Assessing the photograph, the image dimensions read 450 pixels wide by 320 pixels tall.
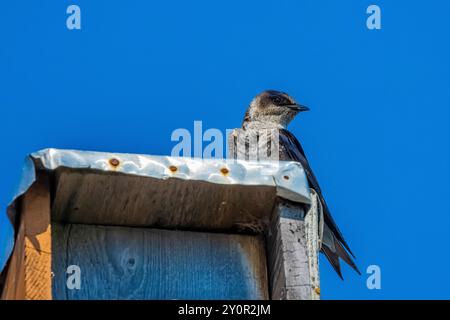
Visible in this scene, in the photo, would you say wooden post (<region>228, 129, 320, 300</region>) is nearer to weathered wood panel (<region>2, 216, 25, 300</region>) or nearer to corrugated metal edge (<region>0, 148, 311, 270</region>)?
corrugated metal edge (<region>0, 148, 311, 270</region>)

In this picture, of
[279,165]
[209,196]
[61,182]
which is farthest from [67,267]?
[279,165]

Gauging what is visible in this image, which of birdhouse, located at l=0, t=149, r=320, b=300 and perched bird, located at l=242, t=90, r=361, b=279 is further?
perched bird, located at l=242, t=90, r=361, b=279

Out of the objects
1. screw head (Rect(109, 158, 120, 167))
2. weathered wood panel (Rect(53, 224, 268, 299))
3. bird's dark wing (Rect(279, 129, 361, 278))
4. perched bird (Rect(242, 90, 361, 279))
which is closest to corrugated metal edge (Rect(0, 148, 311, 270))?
screw head (Rect(109, 158, 120, 167))

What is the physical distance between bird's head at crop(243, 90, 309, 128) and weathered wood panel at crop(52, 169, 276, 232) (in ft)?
19.8

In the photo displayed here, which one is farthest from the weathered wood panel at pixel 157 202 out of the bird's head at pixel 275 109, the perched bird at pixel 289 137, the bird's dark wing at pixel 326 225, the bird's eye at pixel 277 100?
the bird's eye at pixel 277 100

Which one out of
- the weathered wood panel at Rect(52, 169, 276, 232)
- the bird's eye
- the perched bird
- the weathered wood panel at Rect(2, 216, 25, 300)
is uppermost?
the bird's eye

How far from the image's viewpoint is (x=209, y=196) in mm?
3131

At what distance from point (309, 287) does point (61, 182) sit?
27.2 inches

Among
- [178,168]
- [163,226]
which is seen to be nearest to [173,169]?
[178,168]

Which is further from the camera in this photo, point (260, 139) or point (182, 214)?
point (260, 139)

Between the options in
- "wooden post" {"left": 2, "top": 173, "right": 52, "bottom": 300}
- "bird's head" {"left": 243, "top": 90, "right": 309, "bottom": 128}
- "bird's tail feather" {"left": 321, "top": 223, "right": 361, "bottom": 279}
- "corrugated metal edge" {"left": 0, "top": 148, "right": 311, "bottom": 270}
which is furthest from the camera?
"bird's head" {"left": 243, "top": 90, "right": 309, "bottom": 128}

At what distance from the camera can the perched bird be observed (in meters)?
7.04

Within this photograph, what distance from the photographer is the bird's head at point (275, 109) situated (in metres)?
9.34

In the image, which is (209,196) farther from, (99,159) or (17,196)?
(17,196)
